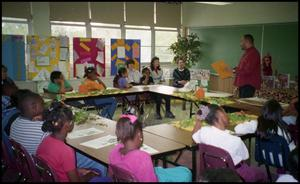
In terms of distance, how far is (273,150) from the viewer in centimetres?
277

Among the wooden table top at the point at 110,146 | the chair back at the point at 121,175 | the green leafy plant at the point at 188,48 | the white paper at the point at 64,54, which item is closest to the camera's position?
the chair back at the point at 121,175

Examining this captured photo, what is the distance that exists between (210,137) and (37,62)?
5651mm

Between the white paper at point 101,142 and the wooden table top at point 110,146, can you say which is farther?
the white paper at point 101,142

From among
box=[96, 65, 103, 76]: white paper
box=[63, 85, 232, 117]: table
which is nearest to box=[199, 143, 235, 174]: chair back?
box=[63, 85, 232, 117]: table

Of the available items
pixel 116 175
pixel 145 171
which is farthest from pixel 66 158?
pixel 145 171

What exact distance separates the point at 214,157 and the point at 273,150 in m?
0.71

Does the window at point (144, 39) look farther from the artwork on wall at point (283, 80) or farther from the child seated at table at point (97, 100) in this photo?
the artwork on wall at point (283, 80)

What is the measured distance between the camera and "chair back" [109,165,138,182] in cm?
186

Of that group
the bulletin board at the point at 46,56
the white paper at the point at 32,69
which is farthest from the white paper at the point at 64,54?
Result: the white paper at the point at 32,69

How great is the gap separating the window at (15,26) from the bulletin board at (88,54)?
1147 mm

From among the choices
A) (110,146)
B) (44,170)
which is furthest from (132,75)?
(44,170)

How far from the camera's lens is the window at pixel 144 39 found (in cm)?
865

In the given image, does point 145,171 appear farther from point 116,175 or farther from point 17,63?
point 17,63

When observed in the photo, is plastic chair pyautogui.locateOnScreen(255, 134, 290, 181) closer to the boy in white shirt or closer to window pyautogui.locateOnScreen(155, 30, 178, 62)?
the boy in white shirt
